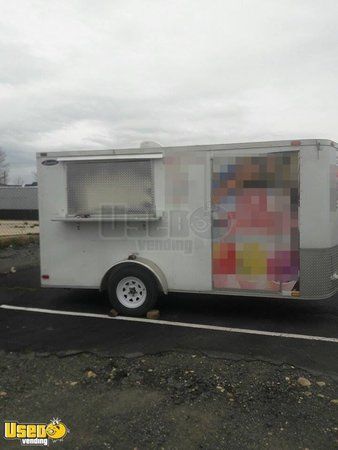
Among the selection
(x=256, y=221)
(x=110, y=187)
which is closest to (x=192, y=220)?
(x=256, y=221)

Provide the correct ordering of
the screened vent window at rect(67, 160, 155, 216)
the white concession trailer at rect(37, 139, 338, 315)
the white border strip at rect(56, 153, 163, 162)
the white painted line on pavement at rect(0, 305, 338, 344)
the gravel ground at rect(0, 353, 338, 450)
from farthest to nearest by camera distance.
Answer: the screened vent window at rect(67, 160, 155, 216) < the white border strip at rect(56, 153, 163, 162) < the white concession trailer at rect(37, 139, 338, 315) < the white painted line on pavement at rect(0, 305, 338, 344) < the gravel ground at rect(0, 353, 338, 450)

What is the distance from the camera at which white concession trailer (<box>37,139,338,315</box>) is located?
18.1 feet

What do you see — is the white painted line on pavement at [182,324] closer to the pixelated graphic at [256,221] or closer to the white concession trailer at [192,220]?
the white concession trailer at [192,220]

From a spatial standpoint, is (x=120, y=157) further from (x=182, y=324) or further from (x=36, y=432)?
(x=36, y=432)

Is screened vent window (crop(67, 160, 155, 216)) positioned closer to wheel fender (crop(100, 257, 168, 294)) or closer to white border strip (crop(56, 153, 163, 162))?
white border strip (crop(56, 153, 163, 162))

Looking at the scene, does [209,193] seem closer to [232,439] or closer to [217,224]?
[217,224]

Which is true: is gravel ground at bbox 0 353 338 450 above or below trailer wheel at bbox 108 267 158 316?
below

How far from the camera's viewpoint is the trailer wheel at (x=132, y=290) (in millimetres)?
6031

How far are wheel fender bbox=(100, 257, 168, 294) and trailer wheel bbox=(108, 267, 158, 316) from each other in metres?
0.07

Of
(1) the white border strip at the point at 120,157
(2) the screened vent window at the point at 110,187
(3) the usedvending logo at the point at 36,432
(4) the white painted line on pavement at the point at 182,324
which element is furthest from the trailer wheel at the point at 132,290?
(3) the usedvending logo at the point at 36,432

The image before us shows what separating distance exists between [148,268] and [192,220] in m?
0.95

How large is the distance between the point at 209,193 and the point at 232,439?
3.45 meters

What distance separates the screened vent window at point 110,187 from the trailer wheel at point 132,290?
916mm

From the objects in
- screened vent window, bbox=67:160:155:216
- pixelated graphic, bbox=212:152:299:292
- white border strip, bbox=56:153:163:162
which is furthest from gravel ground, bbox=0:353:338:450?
white border strip, bbox=56:153:163:162
